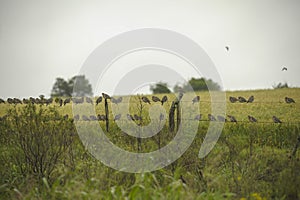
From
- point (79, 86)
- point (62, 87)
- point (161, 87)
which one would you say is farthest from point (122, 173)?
point (62, 87)

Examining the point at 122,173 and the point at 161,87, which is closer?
the point at 122,173

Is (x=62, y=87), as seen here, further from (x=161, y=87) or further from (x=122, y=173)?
(x=122, y=173)

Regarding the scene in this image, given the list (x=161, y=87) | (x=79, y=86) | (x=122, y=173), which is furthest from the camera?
(x=161, y=87)

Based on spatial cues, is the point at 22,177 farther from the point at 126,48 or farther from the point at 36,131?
the point at 126,48

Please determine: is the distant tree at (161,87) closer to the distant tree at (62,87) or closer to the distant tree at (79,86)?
the distant tree at (79,86)

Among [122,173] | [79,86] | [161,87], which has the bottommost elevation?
[122,173]

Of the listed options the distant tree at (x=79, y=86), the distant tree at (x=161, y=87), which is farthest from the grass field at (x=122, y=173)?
the distant tree at (x=161, y=87)

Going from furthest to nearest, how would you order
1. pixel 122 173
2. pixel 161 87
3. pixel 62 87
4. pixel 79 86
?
1. pixel 62 87
2. pixel 161 87
3. pixel 79 86
4. pixel 122 173

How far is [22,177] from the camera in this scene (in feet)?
26.5

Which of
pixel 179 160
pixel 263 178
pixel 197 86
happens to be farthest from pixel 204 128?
pixel 197 86

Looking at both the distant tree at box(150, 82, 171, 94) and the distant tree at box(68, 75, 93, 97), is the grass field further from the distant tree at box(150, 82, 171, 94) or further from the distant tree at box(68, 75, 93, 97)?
the distant tree at box(150, 82, 171, 94)

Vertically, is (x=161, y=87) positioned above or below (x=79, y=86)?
above

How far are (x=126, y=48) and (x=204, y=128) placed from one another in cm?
360

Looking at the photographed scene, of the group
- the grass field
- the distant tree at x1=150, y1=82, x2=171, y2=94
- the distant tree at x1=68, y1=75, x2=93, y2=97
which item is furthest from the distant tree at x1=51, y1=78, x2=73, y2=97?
the grass field
